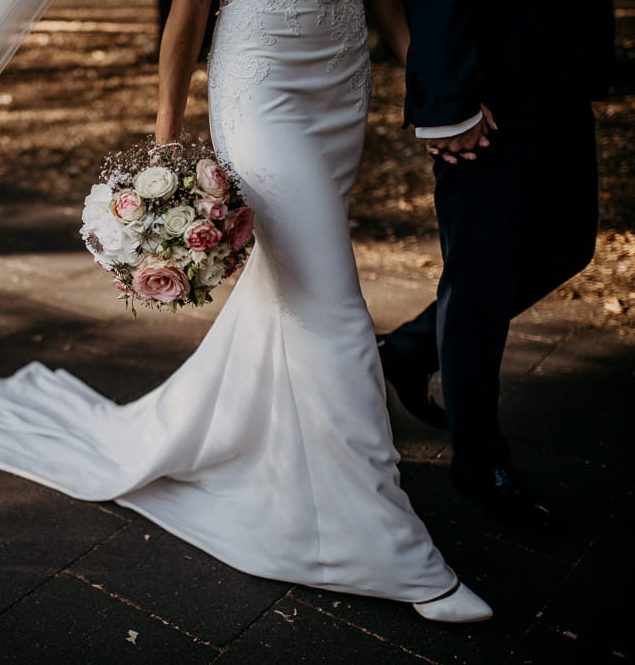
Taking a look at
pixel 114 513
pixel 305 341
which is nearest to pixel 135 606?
pixel 114 513

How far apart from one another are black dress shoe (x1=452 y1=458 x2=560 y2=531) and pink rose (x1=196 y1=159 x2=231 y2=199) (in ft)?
4.42

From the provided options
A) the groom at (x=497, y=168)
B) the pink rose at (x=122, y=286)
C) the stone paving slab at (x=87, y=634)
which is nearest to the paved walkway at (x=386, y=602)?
the stone paving slab at (x=87, y=634)

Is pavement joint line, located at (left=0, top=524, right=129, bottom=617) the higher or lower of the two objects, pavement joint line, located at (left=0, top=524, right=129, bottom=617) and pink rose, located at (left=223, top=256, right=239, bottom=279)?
the lower

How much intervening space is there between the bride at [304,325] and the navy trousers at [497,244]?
418 mm

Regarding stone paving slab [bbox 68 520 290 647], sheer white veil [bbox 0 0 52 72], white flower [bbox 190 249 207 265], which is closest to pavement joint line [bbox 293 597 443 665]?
stone paving slab [bbox 68 520 290 647]

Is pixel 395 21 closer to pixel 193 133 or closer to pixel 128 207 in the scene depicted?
pixel 128 207

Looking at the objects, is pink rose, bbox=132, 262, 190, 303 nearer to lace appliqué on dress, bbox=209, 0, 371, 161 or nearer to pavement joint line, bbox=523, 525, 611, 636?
lace appliqué on dress, bbox=209, 0, 371, 161

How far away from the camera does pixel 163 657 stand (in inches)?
A: 108

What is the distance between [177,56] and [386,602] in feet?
5.81

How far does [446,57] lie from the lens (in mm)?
2889

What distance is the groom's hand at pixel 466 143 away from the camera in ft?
9.75

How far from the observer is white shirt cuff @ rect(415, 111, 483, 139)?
2936 mm

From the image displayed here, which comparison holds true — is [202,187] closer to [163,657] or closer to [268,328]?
[268,328]

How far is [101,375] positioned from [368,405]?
6.06ft
